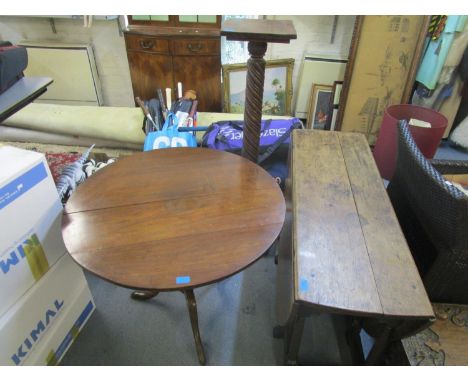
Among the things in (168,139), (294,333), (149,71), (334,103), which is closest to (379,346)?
(294,333)

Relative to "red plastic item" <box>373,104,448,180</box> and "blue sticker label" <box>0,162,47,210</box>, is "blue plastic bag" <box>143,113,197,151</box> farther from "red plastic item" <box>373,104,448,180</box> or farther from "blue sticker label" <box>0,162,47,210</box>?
"red plastic item" <box>373,104,448,180</box>

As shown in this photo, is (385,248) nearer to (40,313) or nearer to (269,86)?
(40,313)

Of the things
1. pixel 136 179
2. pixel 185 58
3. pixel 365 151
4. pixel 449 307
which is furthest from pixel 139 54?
pixel 449 307

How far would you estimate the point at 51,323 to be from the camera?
1.15 metres

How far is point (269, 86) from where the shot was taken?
272 centimetres

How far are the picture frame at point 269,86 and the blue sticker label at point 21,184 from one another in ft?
6.35

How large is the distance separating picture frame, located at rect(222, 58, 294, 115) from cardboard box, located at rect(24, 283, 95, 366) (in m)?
1.92

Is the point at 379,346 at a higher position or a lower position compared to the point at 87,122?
lower

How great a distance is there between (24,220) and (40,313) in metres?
0.35

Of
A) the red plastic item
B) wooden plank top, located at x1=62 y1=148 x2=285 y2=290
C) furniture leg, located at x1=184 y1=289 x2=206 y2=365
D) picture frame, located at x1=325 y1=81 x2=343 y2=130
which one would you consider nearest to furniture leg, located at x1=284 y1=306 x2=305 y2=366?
wooden plank top, located at x1=62 y1=148 x2=285 y2=290

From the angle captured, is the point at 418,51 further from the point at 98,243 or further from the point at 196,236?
the point at 98,243

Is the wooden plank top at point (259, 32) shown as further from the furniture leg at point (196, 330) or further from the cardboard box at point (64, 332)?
the cardboard box at point (64, 332)

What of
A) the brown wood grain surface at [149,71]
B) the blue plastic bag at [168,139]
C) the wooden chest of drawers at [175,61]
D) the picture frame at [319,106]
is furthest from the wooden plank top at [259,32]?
the picture frame at [319,106]

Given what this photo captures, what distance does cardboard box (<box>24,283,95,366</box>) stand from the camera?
1107 millimetres
